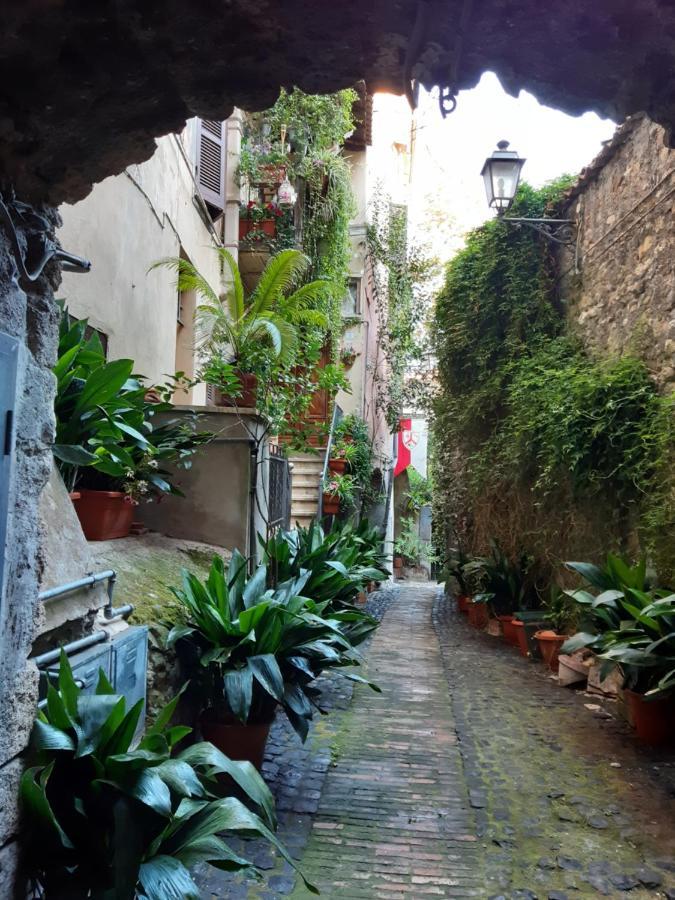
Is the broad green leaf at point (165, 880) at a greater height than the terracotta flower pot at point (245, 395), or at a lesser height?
lesser

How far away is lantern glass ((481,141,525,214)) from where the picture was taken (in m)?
6.52

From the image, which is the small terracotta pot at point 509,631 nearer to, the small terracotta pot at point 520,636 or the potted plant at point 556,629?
the small terracotta pot at point 520,636

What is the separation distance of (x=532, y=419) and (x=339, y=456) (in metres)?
4.87

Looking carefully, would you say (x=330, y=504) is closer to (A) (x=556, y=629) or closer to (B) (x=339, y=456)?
(B) (x=339, y=456)

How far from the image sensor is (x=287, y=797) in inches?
130

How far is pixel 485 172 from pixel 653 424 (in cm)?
327

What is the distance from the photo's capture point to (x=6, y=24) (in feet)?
4.99

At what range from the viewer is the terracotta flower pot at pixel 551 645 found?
5.88 m

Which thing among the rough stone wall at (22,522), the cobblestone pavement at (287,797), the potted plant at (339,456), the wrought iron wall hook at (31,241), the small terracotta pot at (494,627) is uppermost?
the potted plant at (339,456)

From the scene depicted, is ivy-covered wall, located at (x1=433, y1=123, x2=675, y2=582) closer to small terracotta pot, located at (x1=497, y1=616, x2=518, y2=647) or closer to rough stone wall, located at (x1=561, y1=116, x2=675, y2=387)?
rough stone wall, located at (x1=561, y1=116, x2=675, y2=387)

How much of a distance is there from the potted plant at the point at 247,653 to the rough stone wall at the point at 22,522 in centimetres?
120

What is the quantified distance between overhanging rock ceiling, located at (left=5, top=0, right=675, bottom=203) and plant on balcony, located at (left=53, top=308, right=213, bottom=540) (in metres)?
1.17

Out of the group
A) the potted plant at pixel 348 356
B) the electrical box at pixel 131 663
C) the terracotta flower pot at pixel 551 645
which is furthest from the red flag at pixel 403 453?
the electrical box at pixel 131 663

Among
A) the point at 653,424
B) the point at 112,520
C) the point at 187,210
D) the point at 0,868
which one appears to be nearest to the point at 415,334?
the point at 187,210
